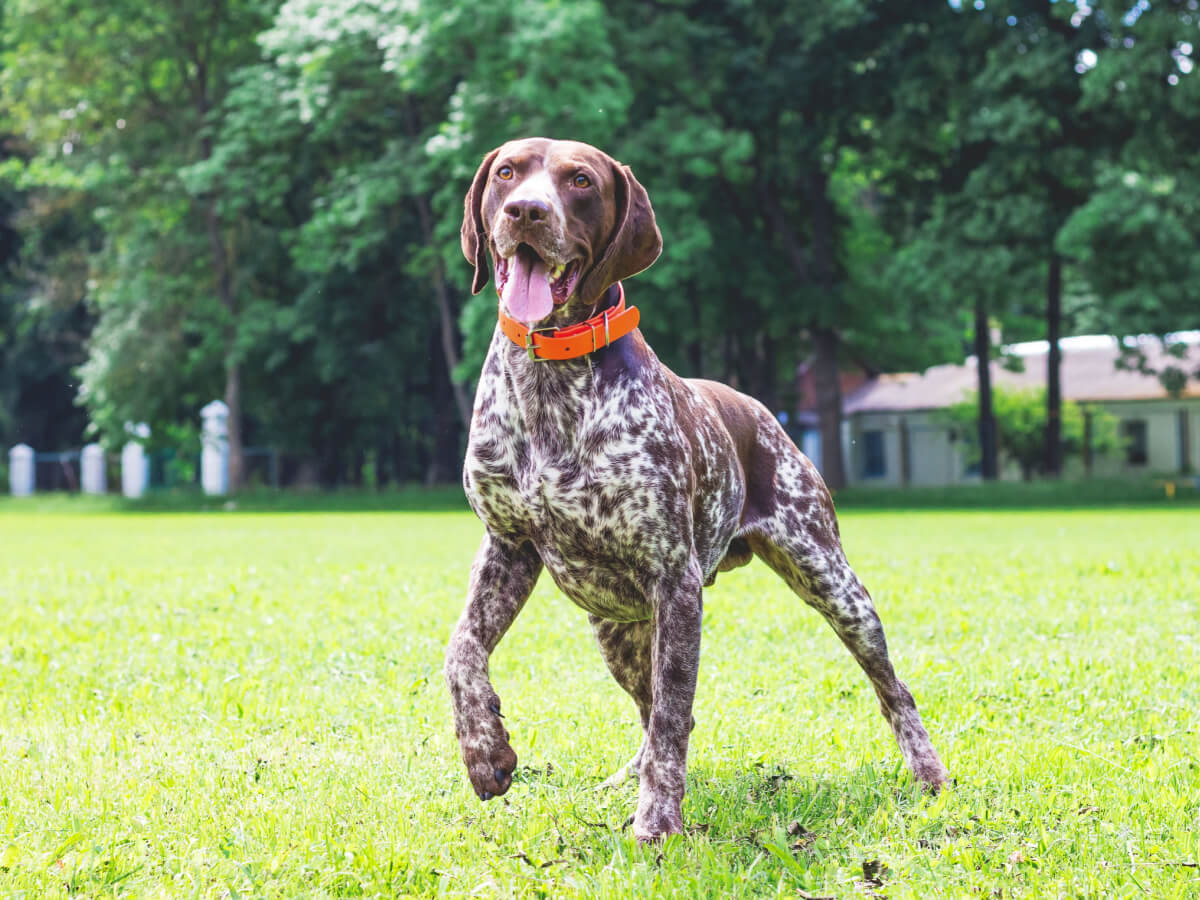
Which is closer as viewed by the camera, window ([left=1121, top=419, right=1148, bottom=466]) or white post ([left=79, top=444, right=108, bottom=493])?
white post ([left=79, top=444, right=108, bottom=493])

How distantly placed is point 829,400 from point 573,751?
2739 centimetres

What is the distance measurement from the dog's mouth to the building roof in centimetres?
4451

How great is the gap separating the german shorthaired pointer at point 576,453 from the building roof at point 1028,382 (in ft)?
145

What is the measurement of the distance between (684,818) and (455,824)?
0.74 meters

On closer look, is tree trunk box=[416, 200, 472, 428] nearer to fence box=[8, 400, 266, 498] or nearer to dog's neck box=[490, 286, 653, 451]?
fence box=[8, 400, 266, 498]

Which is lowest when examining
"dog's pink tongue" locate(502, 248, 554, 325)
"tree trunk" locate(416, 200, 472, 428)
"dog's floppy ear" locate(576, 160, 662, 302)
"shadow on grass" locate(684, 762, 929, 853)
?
"shadow on grass" locate(684, 762, 929, 853)

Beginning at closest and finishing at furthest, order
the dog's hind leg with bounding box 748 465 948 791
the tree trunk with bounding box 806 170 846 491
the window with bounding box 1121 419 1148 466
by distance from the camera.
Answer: the dog's hind leg with bounding box 748 465 948 791
the tree trunk with bounding box 806 170 846 491
the window with bounding box 1121 419 1148 466

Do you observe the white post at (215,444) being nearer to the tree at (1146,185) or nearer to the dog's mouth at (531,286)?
the tree at (1146,185)

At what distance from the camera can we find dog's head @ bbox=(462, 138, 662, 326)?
13.2 feet

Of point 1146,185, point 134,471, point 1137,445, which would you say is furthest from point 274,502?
point 1137,445

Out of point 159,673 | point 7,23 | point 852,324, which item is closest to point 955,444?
point 852,324

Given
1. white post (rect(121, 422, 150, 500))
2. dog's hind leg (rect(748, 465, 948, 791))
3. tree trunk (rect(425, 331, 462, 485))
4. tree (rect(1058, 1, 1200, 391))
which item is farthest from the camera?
white post (rect(121, 422, 150, 500))

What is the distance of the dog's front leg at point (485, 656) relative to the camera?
13.2 ft

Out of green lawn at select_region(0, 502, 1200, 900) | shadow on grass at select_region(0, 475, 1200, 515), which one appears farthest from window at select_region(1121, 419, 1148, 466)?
green lawn at select_region(0, 502, 1200, 900)
